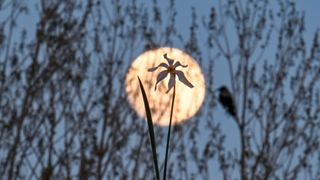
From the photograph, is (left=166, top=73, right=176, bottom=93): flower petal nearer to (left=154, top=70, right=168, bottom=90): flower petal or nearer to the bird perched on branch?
(left=154, top=70, right=168, bottom=90): flower petal

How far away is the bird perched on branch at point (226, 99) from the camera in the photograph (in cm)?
746

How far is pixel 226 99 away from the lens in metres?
7.46

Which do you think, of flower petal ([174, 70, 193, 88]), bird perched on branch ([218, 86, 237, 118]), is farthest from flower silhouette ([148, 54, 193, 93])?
bird perched on branch ([218, 86, 237, 118])

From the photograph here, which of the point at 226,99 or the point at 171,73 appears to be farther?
the point at 226,99

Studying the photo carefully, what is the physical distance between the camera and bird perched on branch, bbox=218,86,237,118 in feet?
24.5

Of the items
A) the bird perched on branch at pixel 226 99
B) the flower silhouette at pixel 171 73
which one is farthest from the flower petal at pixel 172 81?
the bird perched on branch at pixel 226 99

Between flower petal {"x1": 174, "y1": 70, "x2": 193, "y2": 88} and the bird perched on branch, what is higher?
the bird perched on branch

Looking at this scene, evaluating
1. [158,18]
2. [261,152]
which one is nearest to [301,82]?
[261,152]

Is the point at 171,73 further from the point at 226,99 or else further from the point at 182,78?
the point at 226,99

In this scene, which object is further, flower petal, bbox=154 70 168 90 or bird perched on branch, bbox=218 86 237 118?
bird perched on branch, bbox=218 86 237 118

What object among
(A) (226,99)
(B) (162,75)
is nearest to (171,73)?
(B) (162,75)

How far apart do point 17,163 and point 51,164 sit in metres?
0.32

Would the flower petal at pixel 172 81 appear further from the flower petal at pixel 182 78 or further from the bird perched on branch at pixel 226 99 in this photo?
the bird perched on branch at pixel 226 99

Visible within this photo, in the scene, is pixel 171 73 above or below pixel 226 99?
below
